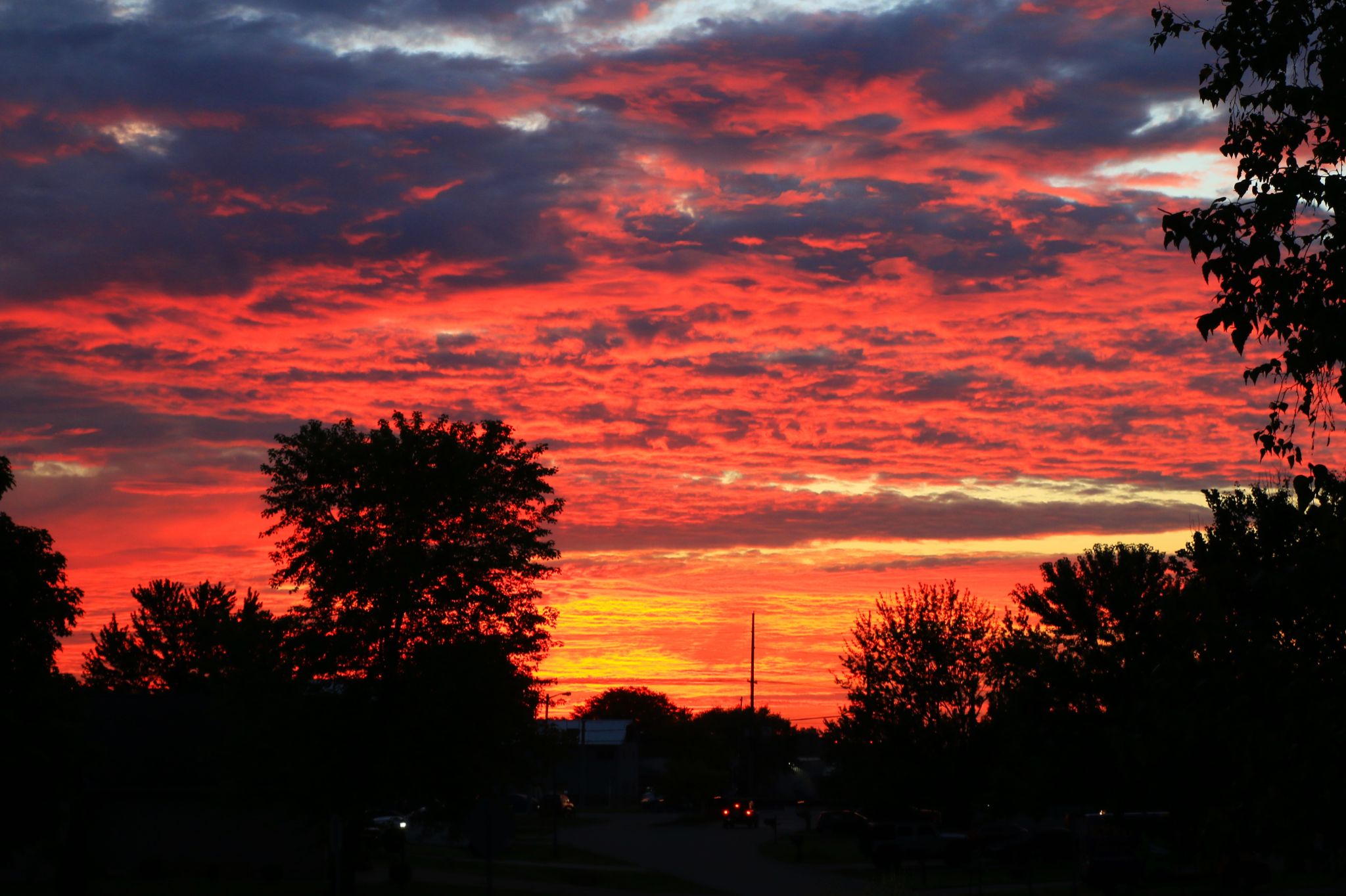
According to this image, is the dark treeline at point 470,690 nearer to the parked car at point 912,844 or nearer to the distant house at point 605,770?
the parked car at point 912,844

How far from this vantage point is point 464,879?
45750mm

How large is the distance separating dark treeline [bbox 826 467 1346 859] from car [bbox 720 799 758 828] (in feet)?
97.4

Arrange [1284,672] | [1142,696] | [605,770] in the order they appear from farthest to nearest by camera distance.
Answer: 1. [605,770]
2. [1142,696]
3. [1284,672]

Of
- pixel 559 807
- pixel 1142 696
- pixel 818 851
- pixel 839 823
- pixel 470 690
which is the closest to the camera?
pixel 1142 696

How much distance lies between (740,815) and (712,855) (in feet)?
116

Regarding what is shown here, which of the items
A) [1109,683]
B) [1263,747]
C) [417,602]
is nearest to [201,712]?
[417,602]

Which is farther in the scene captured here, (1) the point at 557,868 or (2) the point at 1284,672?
(1) the point at 557,868

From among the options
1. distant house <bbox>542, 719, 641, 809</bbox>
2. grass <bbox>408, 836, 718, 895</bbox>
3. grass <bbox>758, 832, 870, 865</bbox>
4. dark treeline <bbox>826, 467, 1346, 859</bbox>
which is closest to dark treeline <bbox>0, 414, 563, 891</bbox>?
grass <bbox>408, 836, 718, 895</bbox>

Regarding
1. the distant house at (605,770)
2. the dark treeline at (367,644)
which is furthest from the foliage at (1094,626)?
the distant house at (605,770)

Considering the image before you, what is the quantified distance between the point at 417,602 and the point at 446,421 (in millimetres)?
5738

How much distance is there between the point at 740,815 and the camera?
94.8 m

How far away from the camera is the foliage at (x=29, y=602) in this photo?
31734 millimetres

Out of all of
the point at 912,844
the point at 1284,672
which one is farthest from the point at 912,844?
the point at 1284,672

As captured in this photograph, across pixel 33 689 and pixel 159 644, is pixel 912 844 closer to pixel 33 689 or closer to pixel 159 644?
pixel 33 689
